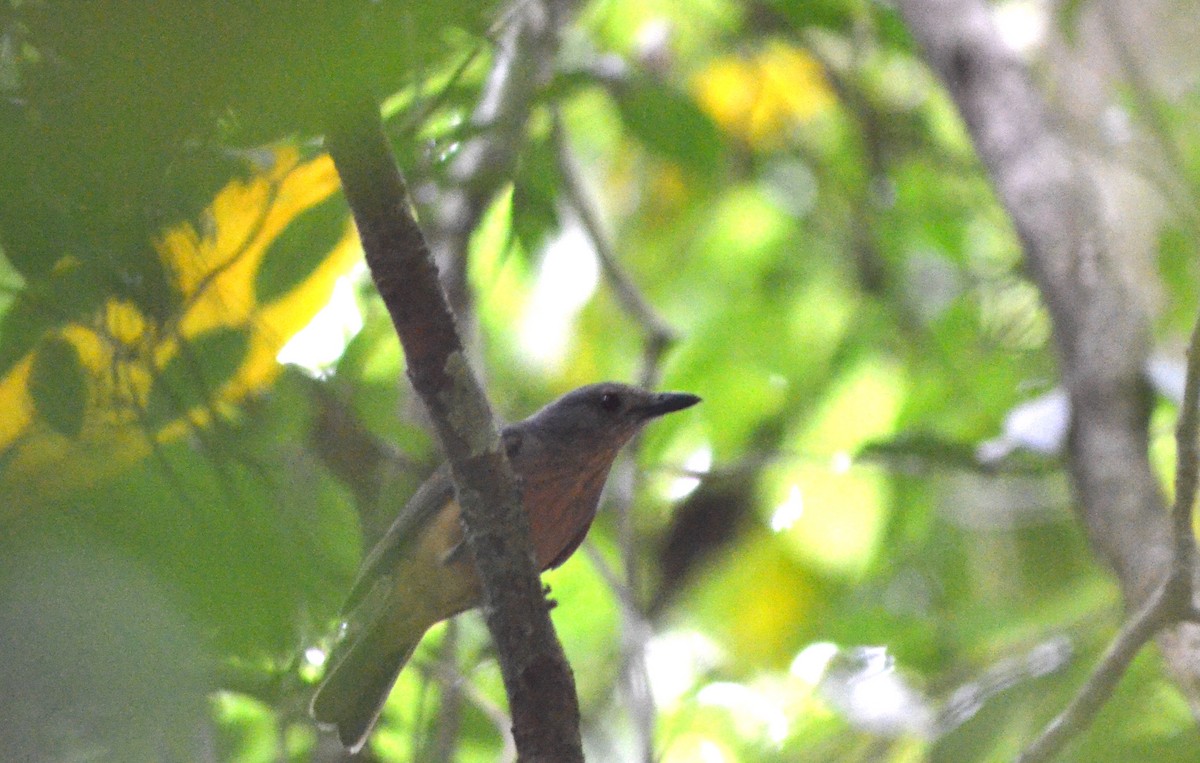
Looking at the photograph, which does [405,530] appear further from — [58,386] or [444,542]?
[58,386]

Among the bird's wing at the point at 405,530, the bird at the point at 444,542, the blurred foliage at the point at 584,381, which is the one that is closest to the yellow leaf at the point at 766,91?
the blurred foliage at the point at 584,381

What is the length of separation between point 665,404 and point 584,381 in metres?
2.48

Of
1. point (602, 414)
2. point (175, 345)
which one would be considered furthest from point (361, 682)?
point (175, 345)

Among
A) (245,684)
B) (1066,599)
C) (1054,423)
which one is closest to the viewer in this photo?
(245,684)

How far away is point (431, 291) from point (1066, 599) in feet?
11.3

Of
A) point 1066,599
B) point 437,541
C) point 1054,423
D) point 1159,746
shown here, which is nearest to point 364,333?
point 437,541

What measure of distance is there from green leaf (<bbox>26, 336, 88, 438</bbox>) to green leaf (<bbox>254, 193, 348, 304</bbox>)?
2.01ft

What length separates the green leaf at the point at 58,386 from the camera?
6.41ft

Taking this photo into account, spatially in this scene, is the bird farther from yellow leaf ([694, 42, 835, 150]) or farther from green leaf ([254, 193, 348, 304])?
yellow leaf ([694, 42, 835, 150])

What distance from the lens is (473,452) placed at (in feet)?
7.27

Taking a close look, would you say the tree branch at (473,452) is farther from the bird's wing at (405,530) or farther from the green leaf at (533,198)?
the bird's wing at (405,530)

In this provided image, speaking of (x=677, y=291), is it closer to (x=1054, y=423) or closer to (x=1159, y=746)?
(x=1054, y=423)

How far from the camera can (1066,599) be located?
468cm

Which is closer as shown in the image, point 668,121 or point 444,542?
point 444,542
